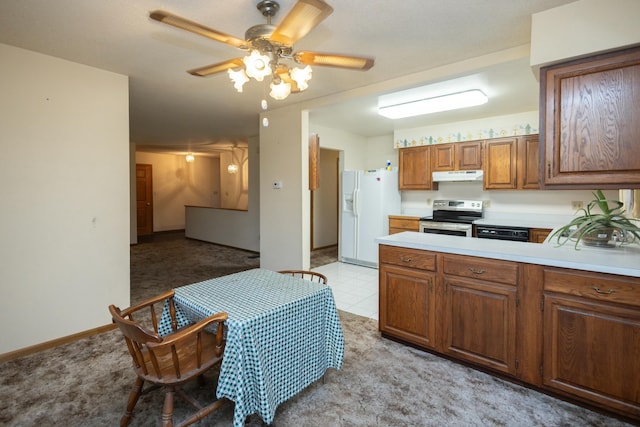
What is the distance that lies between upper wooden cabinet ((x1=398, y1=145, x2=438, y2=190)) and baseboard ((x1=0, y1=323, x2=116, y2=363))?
176 inches

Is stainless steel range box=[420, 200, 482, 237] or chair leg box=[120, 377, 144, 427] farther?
stainless steel range box=[420, 200, 482, 237]

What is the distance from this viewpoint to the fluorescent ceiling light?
3.47 metres

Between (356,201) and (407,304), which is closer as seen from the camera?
(407,304)

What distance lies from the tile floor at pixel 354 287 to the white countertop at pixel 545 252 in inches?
43.8

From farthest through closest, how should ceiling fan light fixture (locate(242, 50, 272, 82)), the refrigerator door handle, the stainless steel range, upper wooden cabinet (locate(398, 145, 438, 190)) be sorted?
the refrigerator door handle < upper wooden cabinet (locate(398, 145, 438, 190)) < the stainless steel range < ceiling fan light fixture (locate(242, 50, 272, 82))

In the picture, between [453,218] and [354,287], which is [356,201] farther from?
[354,287]

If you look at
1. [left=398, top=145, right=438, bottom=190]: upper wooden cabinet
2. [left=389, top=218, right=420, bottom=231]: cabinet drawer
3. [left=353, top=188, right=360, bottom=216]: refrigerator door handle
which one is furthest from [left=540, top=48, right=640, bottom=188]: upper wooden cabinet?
[left=353, top=188, right=360, bottom=216]: refrigerator door handle

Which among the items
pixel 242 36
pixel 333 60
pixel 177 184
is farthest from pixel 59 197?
pixel 177 184

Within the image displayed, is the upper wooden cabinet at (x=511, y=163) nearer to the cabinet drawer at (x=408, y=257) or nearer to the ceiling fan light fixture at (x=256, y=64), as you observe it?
the cabinet drawer at (x=408, y=257)

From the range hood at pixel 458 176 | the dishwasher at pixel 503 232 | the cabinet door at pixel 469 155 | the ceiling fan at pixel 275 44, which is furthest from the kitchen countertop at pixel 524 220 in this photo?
the ceiling fan at pixel 275 44

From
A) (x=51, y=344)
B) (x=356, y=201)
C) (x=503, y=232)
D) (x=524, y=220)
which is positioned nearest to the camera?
(x=51, y=344)

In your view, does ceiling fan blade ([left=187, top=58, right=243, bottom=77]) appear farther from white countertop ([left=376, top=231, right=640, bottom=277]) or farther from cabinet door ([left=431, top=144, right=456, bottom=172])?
cabinet door ([left=431, top=144, right=456, bottom=172])

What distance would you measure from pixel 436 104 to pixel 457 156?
1341 millimetres

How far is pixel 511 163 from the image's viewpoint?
14.4 feet
